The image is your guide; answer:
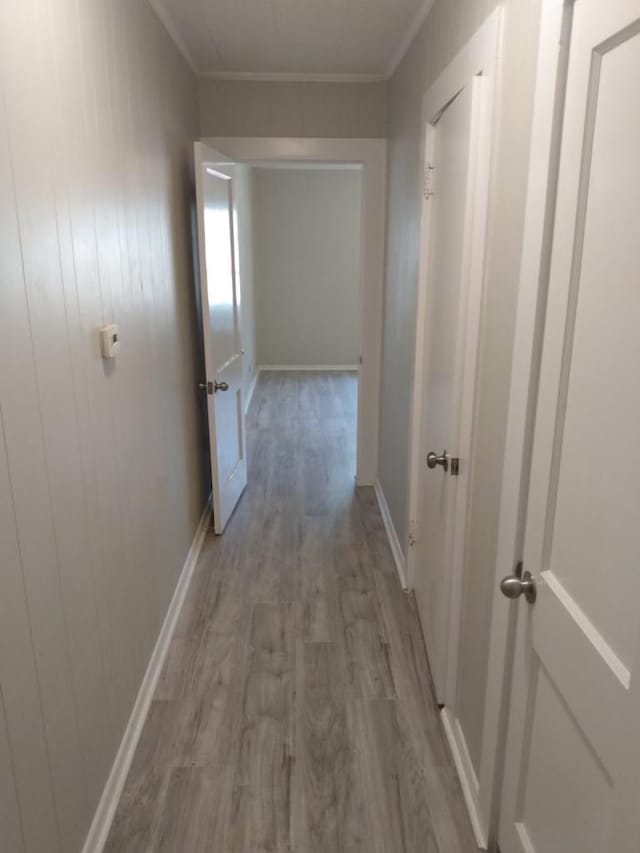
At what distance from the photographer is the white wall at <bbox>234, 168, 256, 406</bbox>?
19.6 ft

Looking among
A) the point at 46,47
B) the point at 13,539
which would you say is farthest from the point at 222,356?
the point at 13,539

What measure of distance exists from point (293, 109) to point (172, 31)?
962mm

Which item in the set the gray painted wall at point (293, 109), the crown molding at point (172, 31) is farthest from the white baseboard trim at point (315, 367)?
the crown molding at point (172, 31)

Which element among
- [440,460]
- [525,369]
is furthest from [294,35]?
[525,369]

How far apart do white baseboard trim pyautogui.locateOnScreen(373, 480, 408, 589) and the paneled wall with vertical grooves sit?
3.69 ft

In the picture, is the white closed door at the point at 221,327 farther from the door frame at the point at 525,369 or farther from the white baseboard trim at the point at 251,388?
the white baseboard trim at the point at 251,388

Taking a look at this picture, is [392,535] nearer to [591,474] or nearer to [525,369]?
[525,369]

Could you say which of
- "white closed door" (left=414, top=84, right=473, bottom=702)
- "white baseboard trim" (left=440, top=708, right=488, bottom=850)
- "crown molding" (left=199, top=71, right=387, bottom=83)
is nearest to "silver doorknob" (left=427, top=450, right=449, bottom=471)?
"white closed door" (left=414, top=84, right=473, bottom=702)

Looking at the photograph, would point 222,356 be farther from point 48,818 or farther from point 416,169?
point 48,818

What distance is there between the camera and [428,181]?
2311 mm

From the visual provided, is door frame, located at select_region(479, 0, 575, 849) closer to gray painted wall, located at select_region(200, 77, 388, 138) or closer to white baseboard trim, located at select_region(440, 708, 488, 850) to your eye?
white baseboard trim, located at select_region(440, 708, 488, 850)

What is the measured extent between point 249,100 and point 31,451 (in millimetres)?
2916

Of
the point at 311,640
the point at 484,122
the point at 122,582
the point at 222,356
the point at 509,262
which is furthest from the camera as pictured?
the point at 222,356

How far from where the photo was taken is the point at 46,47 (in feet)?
4.53
